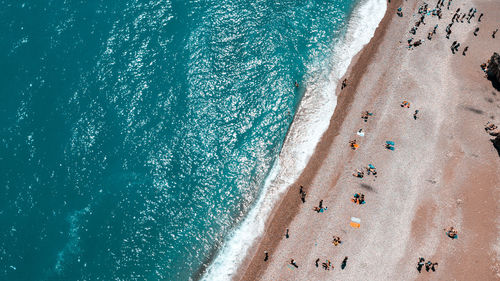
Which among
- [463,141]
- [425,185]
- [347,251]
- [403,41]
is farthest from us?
[403,41]

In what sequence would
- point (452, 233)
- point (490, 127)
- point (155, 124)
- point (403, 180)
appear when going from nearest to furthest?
point (452, 233)
point (403, 180)
point (490, 127)
point (155, 124)

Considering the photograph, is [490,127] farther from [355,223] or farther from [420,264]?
[355,223]

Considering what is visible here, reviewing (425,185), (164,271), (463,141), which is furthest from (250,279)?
(463,141)

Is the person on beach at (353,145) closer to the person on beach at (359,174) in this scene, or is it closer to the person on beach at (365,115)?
the person on beach at (359,174)

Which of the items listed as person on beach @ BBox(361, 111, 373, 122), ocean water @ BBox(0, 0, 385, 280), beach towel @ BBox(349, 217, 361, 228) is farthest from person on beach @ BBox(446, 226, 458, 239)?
ocean water @ BBox(0, 0, 385, 280)

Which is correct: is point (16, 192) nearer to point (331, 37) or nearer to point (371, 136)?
point (371, 136)

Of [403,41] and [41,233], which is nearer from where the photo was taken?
[41,233]

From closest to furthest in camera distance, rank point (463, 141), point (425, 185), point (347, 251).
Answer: point (347, 251) → point (425, 185) → point (463, 141)

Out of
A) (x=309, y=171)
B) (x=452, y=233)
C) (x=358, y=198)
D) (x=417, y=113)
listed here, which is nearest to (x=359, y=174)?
(x=358, y=198)
